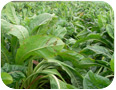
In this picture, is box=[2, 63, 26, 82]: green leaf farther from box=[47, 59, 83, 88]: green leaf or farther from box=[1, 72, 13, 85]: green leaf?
box=[47, 59, 83, 88]: green leaf

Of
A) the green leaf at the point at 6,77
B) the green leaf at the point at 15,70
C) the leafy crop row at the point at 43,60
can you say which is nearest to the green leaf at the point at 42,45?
the leafy crop row at the point at 43,60

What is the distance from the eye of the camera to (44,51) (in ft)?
3.80

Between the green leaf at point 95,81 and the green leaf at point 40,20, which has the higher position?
the green leaf at point 40,20

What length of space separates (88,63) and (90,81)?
0.38m

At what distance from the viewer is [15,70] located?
1.19 meters

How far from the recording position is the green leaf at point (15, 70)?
1.15 m

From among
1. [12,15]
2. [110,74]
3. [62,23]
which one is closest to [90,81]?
[110,74]

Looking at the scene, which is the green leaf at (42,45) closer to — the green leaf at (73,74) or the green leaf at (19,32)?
the green leaf at (19,32)

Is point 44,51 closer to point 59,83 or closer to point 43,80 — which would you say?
point 59,83

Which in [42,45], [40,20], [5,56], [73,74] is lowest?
[73,74]

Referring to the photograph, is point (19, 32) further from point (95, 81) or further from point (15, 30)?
point (95, 81)

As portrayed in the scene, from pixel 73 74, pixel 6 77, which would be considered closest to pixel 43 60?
pixel 73 74

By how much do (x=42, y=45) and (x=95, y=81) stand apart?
43 centimetres

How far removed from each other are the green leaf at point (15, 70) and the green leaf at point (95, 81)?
1.44ft
